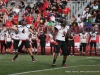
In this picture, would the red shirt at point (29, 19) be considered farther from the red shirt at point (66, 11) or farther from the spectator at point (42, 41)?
the spectator at point (42, 41)

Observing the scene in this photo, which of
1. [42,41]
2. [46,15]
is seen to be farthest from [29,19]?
[42,41]

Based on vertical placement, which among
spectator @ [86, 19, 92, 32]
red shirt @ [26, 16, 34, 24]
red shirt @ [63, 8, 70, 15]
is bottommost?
spectator @ [86, 19, 92, 32]

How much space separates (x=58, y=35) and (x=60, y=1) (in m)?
15.7

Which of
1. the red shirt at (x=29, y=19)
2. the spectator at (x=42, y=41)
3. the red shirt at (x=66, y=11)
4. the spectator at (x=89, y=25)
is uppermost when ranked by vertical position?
the red shirt at (x=66, y=11)

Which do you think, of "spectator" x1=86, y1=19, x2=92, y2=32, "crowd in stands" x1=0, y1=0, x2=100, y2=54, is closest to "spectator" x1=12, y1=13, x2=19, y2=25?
"crowd in stands" x1=0, y1=0, x2=100, y2=54

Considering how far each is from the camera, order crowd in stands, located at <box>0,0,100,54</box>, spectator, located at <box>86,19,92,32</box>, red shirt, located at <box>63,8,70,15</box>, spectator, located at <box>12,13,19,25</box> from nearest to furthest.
Answer: spectator, located at <box>86,19,92,32</box>
crowd in stands, located at <box>0,0,100,54</box>
spectator, located at <box>12,13,19,25</box>
red shirt, located at <box>63,8,70,15</box>

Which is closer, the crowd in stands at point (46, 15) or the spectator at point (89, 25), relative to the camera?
the spectator at point (89, 25)

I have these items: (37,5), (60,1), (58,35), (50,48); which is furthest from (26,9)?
(58,35)

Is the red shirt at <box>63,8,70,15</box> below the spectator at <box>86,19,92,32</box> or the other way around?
the other way around

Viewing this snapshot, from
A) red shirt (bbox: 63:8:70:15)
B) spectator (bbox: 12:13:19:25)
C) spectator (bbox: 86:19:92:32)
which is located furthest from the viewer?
red shirt (bbox: 63:8:70:15)

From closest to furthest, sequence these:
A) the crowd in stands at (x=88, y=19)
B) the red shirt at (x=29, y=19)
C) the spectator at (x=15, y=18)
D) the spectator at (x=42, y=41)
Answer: the spectator at (x=42, y=41) → the crowd in stands at (x=88, y=19) → the red shirt at (x=29, y=19) → the spectator at (x=15, y=18)

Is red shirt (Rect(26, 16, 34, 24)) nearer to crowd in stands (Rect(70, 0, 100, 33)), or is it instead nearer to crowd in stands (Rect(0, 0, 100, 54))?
crowd in stands (Rect(0, 0, 100, 54))

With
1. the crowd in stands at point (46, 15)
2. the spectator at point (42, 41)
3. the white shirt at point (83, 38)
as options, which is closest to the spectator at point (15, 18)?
the crowd in stands at point (46, 15)

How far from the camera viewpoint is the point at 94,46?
25.2 metres
